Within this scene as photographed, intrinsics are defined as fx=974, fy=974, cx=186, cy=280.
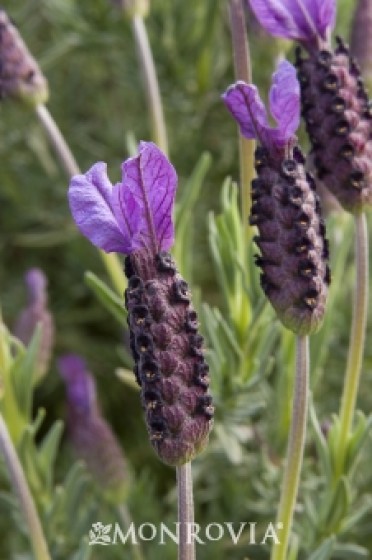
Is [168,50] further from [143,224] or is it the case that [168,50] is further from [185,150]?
[143,224]

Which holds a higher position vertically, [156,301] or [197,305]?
[197,305]

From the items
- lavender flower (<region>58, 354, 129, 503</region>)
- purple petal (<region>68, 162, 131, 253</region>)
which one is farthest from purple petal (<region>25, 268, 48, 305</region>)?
purple petal (<region>68, 162, 131, 253</region>)

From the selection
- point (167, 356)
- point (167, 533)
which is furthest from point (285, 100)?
point (167, 533)

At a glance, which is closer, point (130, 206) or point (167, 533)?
point (130, 206)

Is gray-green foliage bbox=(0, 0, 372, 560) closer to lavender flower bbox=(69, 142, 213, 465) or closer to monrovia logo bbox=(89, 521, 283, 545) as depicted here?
monrovia logo bbox=(89, 521, 283, 545)

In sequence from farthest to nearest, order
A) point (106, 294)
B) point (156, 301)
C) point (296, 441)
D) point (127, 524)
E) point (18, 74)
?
point (127, 524) → point (18, 74) → point (106, 294) → point (296, 441) → point (156, 301)

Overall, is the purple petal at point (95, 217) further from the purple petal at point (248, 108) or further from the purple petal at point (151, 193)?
the purple petal at point (248, 108)

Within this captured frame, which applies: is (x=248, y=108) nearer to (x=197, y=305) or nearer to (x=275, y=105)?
(x=275, y=105)

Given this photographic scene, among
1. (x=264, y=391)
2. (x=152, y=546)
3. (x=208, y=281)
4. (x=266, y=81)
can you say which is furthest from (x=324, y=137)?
(x=208, y=281)
